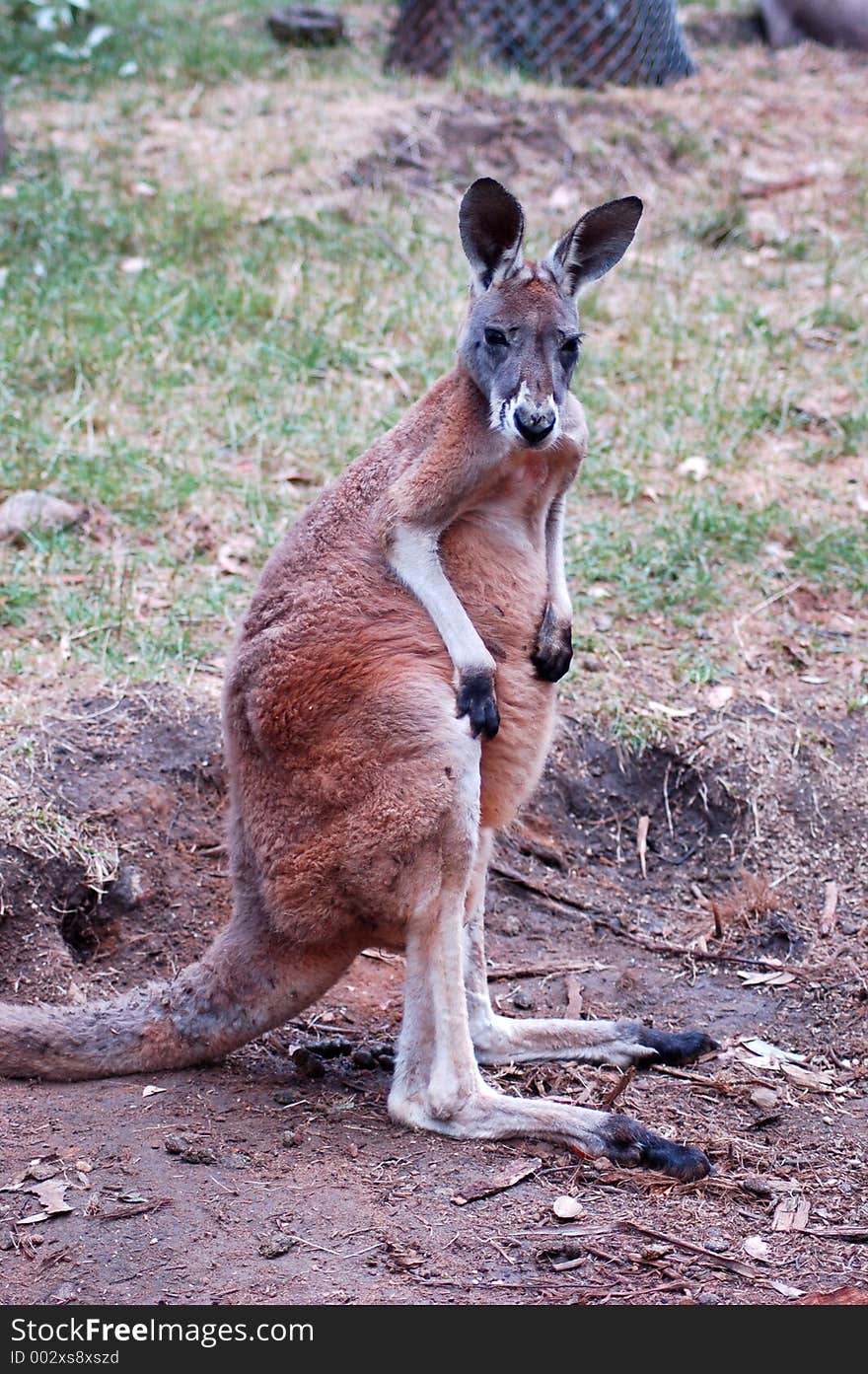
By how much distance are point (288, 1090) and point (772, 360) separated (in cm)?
475

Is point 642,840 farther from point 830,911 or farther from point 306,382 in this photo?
point 306,382

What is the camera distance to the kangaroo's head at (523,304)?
3.43 metres

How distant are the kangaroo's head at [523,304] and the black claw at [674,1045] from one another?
159 cm

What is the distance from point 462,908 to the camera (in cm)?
338

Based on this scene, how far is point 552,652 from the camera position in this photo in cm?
375

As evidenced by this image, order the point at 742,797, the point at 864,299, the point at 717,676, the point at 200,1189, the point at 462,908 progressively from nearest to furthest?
the point at 200,1189
the point at 462,908
the point at 742,797
the point at 717,676
the point at 864,299

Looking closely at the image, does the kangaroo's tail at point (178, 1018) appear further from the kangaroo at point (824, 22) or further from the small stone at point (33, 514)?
the kangaroo at point (824, 22)

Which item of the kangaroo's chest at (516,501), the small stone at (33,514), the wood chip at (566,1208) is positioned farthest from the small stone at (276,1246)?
the small stone at (33,514)

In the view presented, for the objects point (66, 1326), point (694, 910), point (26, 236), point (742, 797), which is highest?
point (26, 236)

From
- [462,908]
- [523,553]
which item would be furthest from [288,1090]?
[523,553]

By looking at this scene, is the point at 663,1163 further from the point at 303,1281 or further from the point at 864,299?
the point at 864,299

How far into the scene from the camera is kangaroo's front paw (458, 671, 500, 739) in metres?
3.44

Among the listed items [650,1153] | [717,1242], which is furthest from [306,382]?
[717,1242]

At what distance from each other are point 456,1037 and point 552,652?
1.00 meters
